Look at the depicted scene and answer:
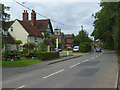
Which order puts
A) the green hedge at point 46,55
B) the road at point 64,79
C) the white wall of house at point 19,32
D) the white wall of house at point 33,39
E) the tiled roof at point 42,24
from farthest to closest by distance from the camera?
the tiled roof at point 42,24
the white wall of house at point 33,39
the white wall of house at point 19,32
the green hedge at point 46,55
the road at point 64,79

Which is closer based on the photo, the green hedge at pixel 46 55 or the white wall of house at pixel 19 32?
the green hedge at pixel 46 55

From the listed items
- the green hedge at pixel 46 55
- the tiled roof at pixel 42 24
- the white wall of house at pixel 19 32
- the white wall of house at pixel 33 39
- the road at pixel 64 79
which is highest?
the tiled roof at pixel 42 24

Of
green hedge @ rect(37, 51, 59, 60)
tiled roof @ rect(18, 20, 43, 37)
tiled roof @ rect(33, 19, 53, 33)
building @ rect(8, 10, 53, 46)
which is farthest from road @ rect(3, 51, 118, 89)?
tiled roof @ rect(33, 19, 53, 33)

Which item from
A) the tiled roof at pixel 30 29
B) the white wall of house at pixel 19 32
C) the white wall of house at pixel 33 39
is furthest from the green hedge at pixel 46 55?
the tiled roof at pixel 30 29

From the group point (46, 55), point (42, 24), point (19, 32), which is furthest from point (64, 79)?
point (42, 24)

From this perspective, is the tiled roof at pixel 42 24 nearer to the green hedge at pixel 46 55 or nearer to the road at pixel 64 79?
the green hedge at pixel 46 55

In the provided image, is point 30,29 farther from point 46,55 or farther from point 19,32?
point 46,55

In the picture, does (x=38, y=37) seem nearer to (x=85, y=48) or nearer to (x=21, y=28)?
(x=21, y=28)

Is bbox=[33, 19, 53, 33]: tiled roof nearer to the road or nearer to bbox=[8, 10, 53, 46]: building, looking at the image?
bbox=[8, 10, 53, 46]: building

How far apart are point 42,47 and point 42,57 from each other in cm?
1008

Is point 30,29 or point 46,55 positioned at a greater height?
point 30,29

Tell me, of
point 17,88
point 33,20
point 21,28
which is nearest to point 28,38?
point 21,28

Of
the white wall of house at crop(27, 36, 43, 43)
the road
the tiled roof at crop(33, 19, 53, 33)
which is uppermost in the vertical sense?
the tiled roof at crop(33, 19, 53, 33)

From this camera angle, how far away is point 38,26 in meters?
Result: 51.1
